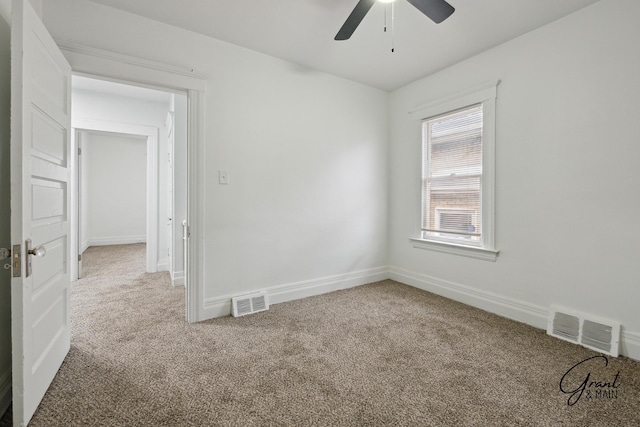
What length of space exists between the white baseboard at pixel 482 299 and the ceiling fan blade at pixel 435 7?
2.48 meters

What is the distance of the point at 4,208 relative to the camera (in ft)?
5.13

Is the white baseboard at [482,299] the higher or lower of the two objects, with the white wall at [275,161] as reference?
lower

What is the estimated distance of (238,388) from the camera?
1669mm

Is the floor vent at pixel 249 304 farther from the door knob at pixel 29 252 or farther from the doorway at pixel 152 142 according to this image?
the door knob at pixel 29 252

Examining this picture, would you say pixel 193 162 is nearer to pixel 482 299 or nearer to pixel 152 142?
pixel 152 142

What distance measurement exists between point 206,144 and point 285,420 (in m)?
2.22

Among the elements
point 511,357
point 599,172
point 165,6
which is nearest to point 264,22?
point 165,6

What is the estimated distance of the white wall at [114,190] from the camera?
676cm

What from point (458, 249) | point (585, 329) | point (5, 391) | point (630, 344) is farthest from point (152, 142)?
point (630, 344)

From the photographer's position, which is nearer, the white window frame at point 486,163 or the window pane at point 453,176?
the white window frame at point 486,163

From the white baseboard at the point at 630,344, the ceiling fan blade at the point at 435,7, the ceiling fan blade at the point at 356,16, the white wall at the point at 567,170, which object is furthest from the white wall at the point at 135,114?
the white baseboard at the point at 630,344

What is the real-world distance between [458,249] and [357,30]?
2.42 meters

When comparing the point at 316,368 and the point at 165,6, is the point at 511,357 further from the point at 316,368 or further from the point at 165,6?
the point at 165,6

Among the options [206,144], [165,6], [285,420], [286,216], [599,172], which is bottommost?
[285,420]
